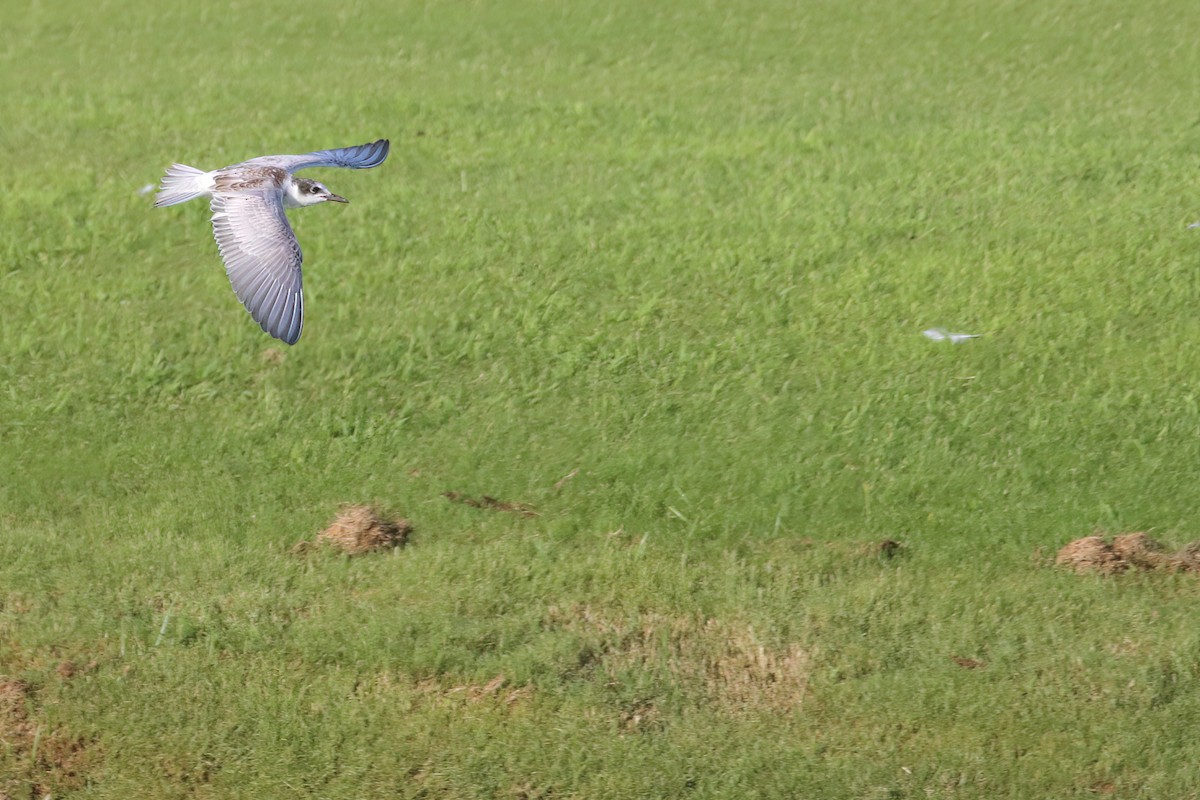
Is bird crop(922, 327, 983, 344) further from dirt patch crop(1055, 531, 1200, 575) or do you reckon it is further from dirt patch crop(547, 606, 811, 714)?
dirt patch crop(547, 606, 811, 714)

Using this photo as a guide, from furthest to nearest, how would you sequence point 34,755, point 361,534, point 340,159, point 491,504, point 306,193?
point 491,504 → point 361,534 → point 340,159 → point 306,193 → point 34,755

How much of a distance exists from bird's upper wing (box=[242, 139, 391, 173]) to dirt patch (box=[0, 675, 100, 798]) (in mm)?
2743

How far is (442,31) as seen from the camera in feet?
50.0

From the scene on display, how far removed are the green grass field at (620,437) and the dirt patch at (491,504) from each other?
2.5 inches

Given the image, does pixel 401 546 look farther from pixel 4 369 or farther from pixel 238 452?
pixel 4 369

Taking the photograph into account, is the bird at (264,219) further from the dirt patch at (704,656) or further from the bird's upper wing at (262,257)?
the dirt patch at (704,656)

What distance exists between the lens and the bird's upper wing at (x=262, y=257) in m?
6.24

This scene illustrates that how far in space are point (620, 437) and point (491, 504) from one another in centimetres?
87

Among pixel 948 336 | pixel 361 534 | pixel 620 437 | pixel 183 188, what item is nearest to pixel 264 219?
pixel 183 188

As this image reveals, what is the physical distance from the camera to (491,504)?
846 cm

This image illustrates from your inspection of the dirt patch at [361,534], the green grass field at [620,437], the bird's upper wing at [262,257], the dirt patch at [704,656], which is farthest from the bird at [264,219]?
the dirt patch at [704,656]

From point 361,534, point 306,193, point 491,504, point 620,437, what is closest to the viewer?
point 306,193

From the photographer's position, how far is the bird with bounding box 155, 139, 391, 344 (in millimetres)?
6316

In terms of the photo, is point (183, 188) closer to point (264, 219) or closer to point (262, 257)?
point (264, 219)
